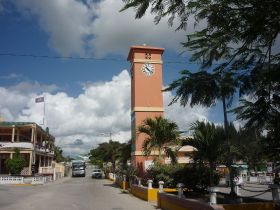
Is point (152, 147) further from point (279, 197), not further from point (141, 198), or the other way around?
point (279, 197)

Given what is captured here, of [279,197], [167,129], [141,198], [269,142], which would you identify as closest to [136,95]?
[167,129]

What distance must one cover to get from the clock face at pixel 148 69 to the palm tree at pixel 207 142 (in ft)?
63.2

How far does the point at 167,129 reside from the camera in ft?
96.6

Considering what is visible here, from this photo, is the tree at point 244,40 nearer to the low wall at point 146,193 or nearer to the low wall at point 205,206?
the low wall at point 205,206

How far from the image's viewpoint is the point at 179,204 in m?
14.0

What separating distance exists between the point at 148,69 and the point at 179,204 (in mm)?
23546

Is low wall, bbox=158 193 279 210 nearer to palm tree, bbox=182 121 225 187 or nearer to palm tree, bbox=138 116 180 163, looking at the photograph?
palm tree, bbox=182 121 225 187

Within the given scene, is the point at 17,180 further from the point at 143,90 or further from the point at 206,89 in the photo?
the point at 206,89

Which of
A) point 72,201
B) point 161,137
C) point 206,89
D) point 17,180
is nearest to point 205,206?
point 206,89

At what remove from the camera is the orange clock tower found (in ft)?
114

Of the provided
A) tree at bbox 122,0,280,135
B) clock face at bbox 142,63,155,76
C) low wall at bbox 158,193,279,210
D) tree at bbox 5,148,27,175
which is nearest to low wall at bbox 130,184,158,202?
low wall at bbox 158,193,279,210

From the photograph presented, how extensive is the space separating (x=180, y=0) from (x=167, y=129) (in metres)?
24.9

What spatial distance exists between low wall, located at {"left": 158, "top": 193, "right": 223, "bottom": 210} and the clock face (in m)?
19.7

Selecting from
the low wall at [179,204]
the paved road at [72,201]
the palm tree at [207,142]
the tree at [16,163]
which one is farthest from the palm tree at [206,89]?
the tree at [16,163]
